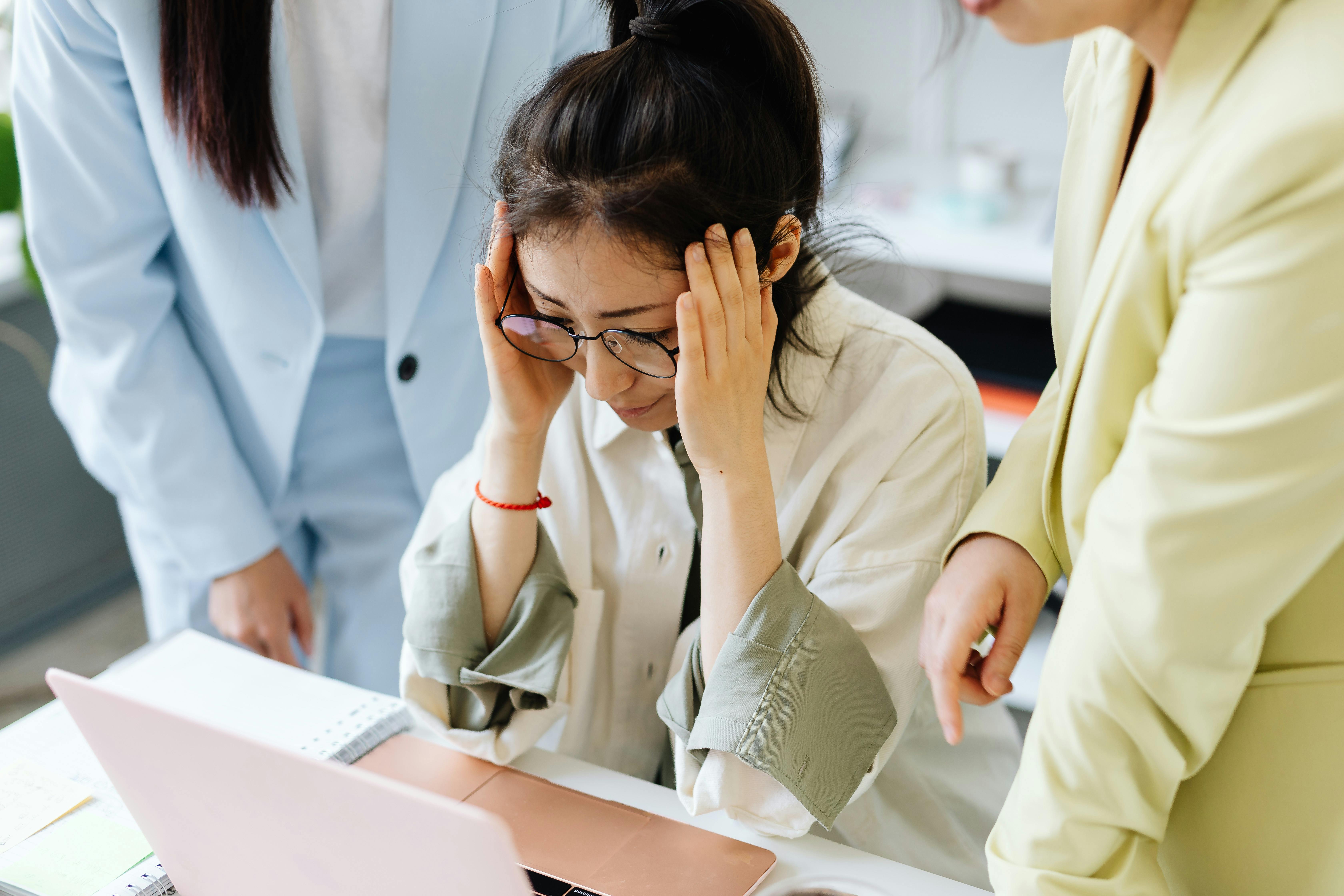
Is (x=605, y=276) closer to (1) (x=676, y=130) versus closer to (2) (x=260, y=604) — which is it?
(1) (x=676, y=130)

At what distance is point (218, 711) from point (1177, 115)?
37.6 inches

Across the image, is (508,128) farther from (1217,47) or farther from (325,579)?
(325,579)

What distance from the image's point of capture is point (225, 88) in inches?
45.8

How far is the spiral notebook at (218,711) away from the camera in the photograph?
0.99 metres

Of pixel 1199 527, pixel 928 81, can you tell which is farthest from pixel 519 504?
pixel 928 81

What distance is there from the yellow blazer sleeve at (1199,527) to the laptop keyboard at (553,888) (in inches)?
13.5

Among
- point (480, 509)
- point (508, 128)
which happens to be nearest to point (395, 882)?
point (480, 509)

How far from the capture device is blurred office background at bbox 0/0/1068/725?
2209 mm

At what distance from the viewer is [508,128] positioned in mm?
967

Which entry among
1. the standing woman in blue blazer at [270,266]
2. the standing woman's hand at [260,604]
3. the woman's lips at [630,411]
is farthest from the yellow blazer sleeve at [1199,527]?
the standing woman's hand at [260,604]

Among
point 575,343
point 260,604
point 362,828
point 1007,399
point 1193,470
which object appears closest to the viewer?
point 1193,470

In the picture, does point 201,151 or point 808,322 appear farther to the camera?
point 201,151

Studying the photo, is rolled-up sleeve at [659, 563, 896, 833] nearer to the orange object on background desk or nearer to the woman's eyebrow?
the woman's eyebrow

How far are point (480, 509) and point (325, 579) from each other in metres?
0.57
